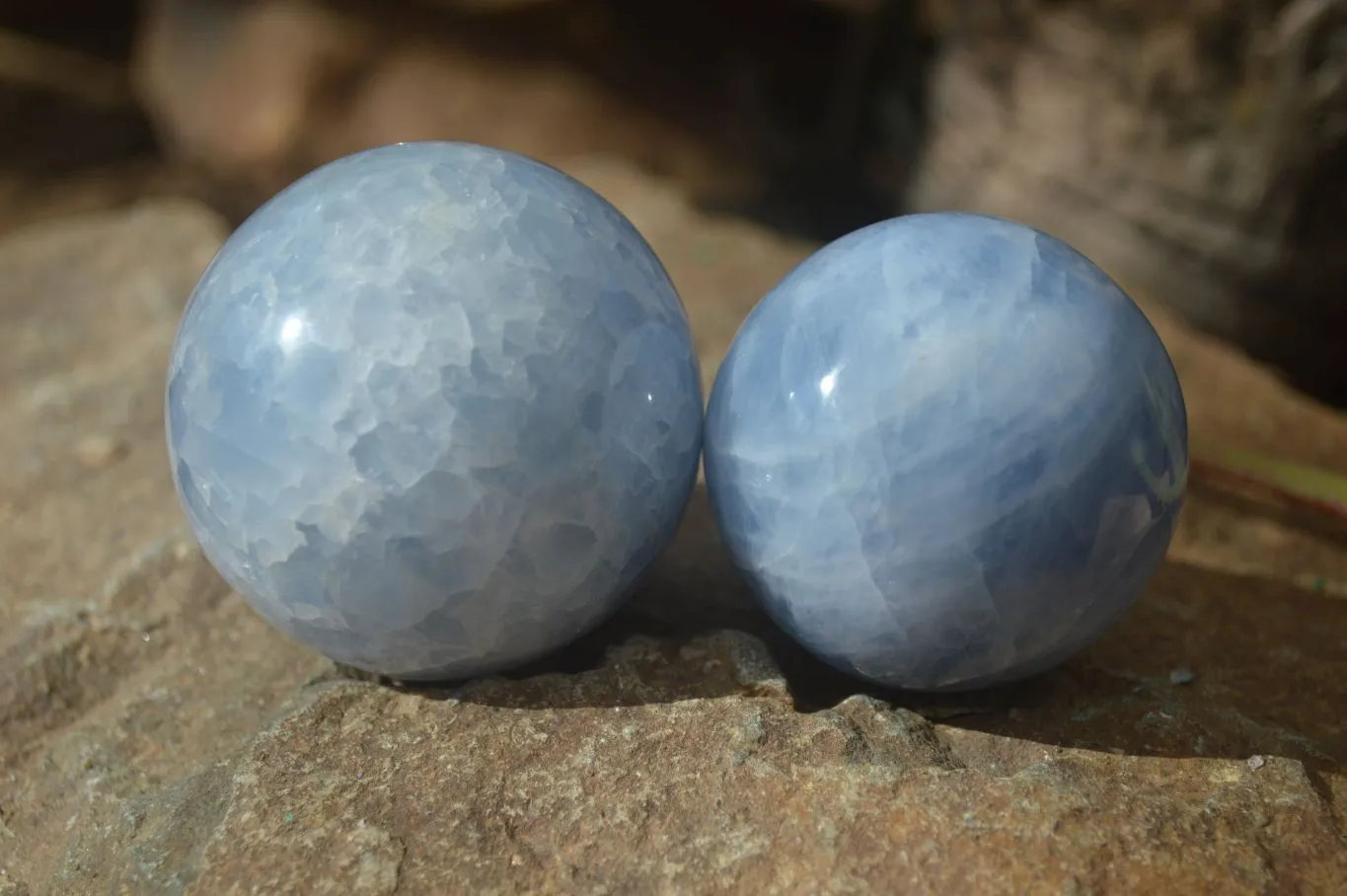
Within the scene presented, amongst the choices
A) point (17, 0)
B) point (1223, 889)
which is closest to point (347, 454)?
point (1223, 889)

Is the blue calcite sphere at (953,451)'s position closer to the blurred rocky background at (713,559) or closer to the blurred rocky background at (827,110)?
the blurred rocky background at (713,559)

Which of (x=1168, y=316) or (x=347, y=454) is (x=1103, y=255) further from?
(x=347, y=454)

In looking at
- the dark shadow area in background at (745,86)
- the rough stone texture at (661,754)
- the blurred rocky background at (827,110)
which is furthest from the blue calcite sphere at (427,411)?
the dark shadow area in background at (745,86)

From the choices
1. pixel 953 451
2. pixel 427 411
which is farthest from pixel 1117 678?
pixel 427 411

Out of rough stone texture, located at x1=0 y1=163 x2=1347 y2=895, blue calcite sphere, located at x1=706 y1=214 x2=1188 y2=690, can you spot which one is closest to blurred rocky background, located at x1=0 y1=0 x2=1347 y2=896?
rough stone texture, located at x1=0 y1=163 x2=1347 y2=895

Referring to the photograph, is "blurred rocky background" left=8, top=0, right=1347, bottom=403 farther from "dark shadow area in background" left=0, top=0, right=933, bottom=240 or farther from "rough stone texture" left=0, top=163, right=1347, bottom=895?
"rough stone texture" left=0, top=163, right=1347, bottom=895

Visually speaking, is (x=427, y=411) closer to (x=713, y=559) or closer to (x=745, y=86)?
(x=713, y=559)
